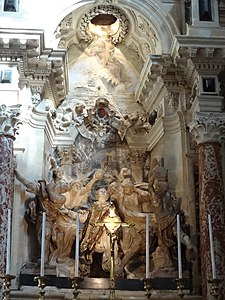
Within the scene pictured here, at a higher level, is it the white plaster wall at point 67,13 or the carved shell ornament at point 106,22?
the carved shell ornament at point 106,22

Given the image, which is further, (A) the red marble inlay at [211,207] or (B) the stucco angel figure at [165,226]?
(B) the stucco angel figure at [165,226]

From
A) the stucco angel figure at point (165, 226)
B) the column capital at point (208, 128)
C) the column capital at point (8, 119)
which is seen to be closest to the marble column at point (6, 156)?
the column capital at point (8, 119)

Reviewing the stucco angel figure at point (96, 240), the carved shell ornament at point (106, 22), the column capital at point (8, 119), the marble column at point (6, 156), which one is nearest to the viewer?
the marble column at point (6, 156)

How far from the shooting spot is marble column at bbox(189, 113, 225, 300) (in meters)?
9.50

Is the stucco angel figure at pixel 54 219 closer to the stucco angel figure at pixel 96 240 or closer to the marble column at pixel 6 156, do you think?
the stucco angel figure at pixel 96 240

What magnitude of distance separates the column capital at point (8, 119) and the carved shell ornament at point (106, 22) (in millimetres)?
3395

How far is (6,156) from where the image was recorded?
9.66m

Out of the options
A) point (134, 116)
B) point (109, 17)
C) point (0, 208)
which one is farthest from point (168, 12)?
point (0, 208)

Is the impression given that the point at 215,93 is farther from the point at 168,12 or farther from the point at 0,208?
the point at 0,208

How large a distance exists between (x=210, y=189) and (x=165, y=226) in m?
1.12

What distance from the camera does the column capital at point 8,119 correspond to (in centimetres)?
972

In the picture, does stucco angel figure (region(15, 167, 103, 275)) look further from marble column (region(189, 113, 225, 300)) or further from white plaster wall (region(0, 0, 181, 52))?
white plaster wall (region(0, 0, 181, 52))

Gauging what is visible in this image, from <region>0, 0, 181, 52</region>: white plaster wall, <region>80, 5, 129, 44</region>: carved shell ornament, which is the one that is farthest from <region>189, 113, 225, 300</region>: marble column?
<region>80, 5, 129, 44</region>: carved shell ornament

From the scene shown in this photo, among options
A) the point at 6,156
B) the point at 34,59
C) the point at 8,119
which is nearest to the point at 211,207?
the point at 6,156
